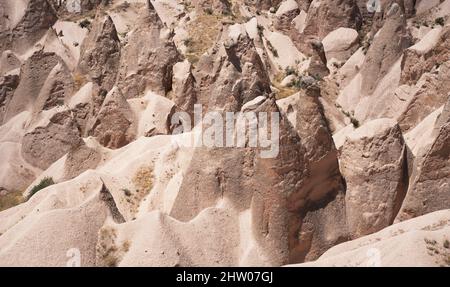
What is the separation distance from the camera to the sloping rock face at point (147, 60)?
25.8 meters

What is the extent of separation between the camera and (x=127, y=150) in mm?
20781

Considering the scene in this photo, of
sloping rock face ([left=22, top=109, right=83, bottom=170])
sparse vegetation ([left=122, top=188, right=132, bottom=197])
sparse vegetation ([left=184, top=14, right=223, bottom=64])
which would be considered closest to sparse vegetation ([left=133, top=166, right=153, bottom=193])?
sparse vegetation ([left=122, top=188, right=132, bottom=197])

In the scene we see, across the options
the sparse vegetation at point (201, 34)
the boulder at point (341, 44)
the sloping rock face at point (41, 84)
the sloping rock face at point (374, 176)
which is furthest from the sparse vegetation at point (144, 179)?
the boulder at point (341, 44)

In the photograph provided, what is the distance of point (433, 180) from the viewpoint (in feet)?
46.9

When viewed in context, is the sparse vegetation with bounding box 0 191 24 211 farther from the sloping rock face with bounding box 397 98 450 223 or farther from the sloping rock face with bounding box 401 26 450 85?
the sloping rock face with bounding box 401 26 450 85

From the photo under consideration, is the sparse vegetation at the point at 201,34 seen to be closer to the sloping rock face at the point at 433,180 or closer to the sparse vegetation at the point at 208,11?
the sparse vegetation at the point at 208,11

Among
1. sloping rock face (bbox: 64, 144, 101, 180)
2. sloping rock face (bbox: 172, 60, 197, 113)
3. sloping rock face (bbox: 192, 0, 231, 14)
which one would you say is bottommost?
sloping rock face (bbox: 192, 0, 231, 14)

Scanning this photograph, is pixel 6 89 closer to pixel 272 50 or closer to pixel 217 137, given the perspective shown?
pixel 272 50

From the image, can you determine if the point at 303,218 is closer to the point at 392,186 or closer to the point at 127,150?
the point at 392,186

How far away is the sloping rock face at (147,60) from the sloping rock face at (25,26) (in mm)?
6449

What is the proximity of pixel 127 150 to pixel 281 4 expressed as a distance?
73.2ft

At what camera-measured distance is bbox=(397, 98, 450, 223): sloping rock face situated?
46.3ft

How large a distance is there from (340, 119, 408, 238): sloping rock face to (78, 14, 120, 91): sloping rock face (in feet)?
48.7

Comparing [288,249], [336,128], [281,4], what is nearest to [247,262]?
[288,249]
